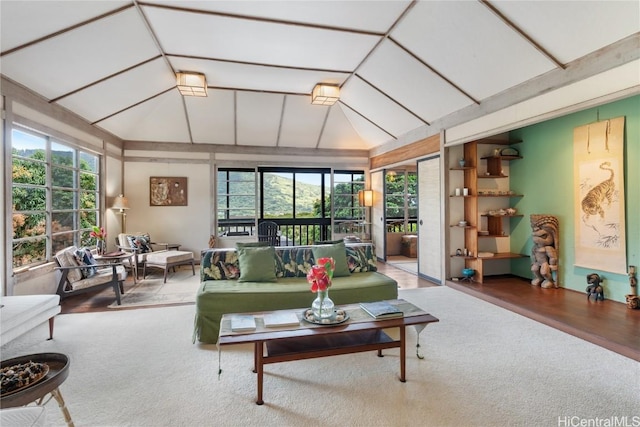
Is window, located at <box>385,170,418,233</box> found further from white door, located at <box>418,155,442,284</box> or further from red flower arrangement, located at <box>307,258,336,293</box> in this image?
red flower arrangement, located at <box>307,258,336,293</box>

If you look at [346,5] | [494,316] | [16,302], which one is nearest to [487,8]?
[346,5]

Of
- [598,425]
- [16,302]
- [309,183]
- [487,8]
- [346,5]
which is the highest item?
[346,5]

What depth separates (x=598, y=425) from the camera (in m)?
1.83

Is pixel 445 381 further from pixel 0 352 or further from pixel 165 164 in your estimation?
pixel 165 164

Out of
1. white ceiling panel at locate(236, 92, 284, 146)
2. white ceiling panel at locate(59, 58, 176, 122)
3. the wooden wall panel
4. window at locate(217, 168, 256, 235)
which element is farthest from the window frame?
the wooden wall panel

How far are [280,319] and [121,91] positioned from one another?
4.75 meters

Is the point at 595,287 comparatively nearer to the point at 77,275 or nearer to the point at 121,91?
the point at 77,275

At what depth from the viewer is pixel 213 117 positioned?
21.4ft

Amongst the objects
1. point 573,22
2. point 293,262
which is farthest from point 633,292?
point 293,262

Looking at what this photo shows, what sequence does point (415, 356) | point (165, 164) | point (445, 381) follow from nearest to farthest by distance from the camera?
point (445, 381)
point (415, 356)
point (165, 164)

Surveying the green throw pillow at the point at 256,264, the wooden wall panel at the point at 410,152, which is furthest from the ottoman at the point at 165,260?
the wooden wall panel at the point at 410,152

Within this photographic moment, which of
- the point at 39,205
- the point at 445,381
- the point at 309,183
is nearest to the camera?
the point at 445,381

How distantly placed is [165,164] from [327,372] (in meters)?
Result: 6.26

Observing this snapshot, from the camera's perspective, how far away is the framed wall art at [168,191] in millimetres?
6949
